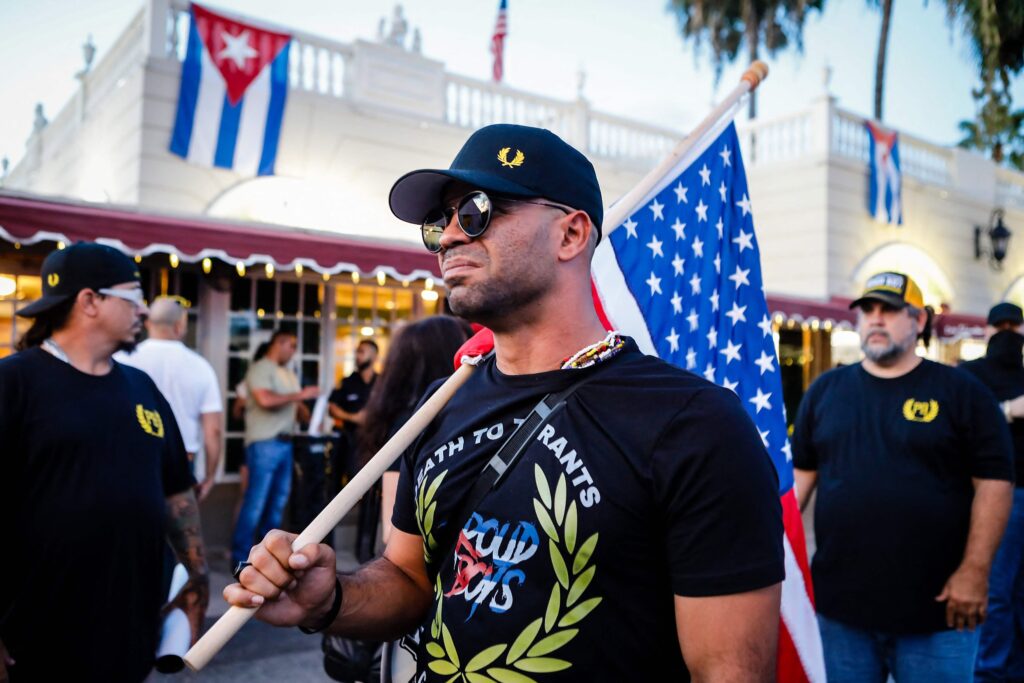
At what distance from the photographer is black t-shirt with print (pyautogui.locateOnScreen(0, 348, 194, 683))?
2516 millimetres

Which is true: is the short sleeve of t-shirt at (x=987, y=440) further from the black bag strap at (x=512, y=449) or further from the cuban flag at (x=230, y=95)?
the cuban flag at (x=230, y=95)

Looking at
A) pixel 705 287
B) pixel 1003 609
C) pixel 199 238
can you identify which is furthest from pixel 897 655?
pixel 199 238

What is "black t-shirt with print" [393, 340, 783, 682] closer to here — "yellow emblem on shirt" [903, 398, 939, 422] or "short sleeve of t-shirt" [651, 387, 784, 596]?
"short sleeve of t-shirt" [651, 387, 784, 596]

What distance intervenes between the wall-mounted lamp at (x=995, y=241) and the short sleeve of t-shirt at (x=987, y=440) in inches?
598

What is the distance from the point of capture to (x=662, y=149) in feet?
43.6

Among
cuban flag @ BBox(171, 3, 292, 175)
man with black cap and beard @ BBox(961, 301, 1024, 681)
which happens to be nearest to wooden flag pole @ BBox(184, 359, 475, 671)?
man with black cap and beard @ BBox(961, 301, 1024, 681)

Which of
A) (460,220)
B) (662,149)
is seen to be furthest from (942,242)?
(460,220)

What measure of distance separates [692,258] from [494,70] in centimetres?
940

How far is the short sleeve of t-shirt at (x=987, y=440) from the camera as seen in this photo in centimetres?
293

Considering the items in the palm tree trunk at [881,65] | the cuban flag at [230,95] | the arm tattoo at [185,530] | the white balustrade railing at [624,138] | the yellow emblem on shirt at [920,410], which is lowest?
the arm tattoo at [185,530]

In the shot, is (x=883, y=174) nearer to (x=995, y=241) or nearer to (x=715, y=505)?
(x=995, y=241)

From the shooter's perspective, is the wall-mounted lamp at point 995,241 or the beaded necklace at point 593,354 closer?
the beaded necklace at point 593,354

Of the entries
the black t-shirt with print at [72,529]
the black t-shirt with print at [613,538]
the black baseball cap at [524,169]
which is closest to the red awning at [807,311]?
the black t-shirt with print at [72,529]

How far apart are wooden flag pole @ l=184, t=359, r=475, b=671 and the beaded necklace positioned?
331mm
